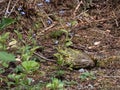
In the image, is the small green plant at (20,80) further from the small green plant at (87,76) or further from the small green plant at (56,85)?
the small green plant at (87,76)

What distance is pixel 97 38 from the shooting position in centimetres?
362

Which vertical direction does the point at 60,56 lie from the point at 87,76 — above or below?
above

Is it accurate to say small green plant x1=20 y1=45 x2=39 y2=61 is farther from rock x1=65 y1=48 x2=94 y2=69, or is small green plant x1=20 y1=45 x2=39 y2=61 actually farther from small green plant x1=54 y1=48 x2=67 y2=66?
rock x1=65 y1=48 x2=94 y2=69

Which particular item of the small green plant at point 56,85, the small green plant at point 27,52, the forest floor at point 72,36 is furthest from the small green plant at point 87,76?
the small green plant at point 27,52

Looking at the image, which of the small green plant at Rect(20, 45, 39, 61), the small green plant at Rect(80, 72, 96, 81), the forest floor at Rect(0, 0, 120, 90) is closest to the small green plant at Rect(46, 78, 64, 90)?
the forest floor at Rect(0, 0, 120, 90)

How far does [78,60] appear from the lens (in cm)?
298

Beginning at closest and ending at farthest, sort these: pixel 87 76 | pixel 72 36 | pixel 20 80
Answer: pixel 20 80 < pixel 87 76 < pixel 72 36

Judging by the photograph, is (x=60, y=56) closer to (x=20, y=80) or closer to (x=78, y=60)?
(x=78, y=60)

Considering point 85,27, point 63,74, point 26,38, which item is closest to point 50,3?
point 85,27

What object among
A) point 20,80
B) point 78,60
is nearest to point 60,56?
point 78,60

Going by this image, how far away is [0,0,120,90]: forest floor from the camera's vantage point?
274 centimetres

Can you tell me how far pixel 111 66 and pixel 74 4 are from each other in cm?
141

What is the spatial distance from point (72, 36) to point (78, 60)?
0.60 meters

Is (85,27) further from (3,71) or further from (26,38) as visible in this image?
(3,71)
